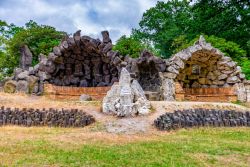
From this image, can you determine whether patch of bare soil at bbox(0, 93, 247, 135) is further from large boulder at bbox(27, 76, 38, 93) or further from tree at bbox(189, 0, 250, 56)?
tree at bbox(189, 0, 250, 56)

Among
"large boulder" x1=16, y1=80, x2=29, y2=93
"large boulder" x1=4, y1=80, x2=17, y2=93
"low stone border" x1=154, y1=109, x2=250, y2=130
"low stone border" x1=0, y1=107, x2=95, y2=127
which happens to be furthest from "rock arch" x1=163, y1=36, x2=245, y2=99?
"large boulder" x1=4, y1=80, x2=17, y2=93

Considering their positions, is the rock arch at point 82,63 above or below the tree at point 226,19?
below

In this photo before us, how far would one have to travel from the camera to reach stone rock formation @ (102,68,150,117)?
12.7 metres

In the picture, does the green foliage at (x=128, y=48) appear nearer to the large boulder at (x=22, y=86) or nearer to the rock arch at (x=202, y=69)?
the rock arch at (x=202, y=69)

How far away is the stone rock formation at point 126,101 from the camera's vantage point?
12.7m

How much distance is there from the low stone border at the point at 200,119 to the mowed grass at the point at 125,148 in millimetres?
449

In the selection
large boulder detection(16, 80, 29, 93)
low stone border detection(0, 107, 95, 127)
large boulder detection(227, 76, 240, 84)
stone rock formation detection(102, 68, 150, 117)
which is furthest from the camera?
large boulder detection(16, 80, 29, 93)

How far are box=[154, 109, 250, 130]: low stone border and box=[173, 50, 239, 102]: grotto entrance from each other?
18.0 feet

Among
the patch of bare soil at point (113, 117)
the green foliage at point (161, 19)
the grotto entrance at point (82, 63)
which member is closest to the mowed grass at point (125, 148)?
the patch of bare soil at point (113, 117)

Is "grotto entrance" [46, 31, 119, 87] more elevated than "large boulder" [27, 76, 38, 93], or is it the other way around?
"grotto entrance" [46, 31, 119, 87]

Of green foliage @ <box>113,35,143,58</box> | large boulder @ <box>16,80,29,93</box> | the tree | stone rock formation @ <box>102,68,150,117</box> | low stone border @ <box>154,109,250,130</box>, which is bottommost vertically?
low stone border @ <box>154,109,250,130</box>

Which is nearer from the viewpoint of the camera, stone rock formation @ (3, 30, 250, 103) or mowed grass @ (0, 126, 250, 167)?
mowed grass @ (0, 126, 250, 167)

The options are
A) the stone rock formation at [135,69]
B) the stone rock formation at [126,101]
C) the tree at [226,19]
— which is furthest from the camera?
the tree at [226,19]

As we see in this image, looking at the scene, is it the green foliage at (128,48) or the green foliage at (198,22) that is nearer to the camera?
the green foliage at (128,48)
